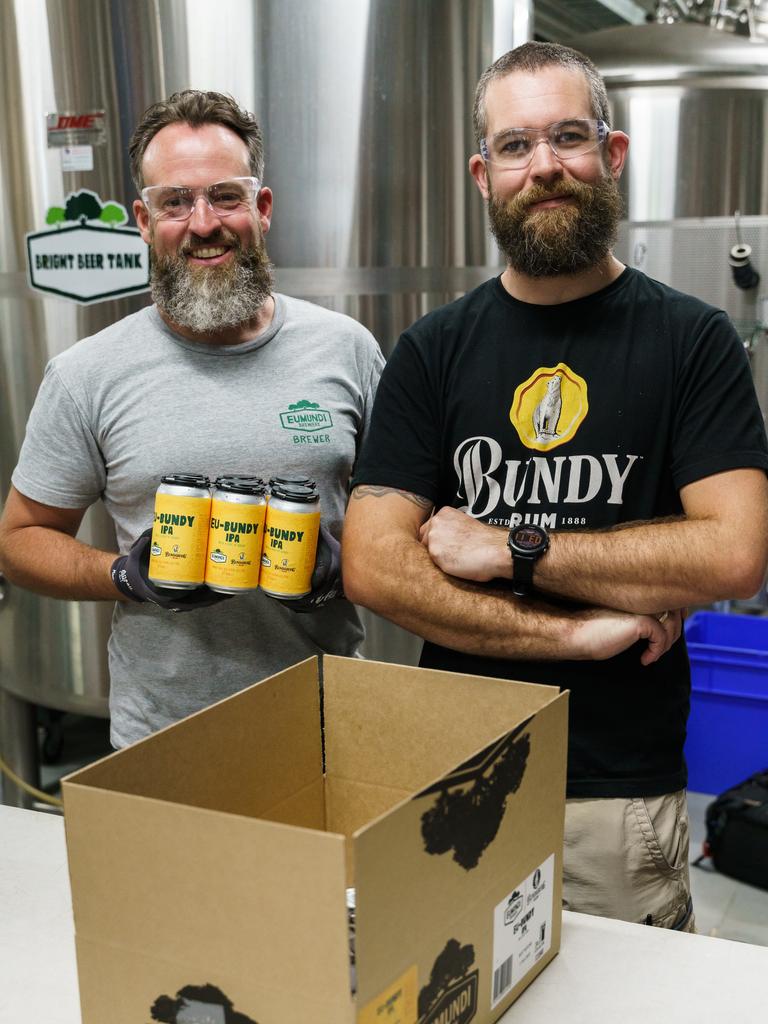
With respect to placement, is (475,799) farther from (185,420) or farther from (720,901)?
(720,901)

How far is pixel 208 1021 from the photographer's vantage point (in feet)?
2.56

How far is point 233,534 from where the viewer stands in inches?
51.8

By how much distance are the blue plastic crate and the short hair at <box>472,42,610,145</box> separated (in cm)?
218

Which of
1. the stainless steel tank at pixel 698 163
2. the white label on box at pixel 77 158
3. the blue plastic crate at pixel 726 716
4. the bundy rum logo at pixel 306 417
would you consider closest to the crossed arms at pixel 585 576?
the bundy rum logo at pixel 306 417

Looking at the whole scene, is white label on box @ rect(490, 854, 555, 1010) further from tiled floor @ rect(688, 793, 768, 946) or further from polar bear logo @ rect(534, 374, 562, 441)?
tiled floor @ rect(688, 793, 768, 946)

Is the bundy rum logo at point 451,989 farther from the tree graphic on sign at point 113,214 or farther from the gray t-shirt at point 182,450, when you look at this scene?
the tree graphic on sign at point 113,214

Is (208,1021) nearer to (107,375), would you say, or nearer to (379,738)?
(379,738)

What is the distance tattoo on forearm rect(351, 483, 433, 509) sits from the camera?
1535mm

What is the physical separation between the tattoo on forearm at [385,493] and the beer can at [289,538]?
0.21 m

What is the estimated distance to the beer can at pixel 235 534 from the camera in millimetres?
1309

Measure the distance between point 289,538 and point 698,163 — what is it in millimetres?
3203

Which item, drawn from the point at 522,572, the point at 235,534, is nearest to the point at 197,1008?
the point at 235,534

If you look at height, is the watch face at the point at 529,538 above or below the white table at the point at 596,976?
above

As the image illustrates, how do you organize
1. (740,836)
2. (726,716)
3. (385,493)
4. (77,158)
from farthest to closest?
(726,716) → (740,836) → (77,158) → (385,493)
